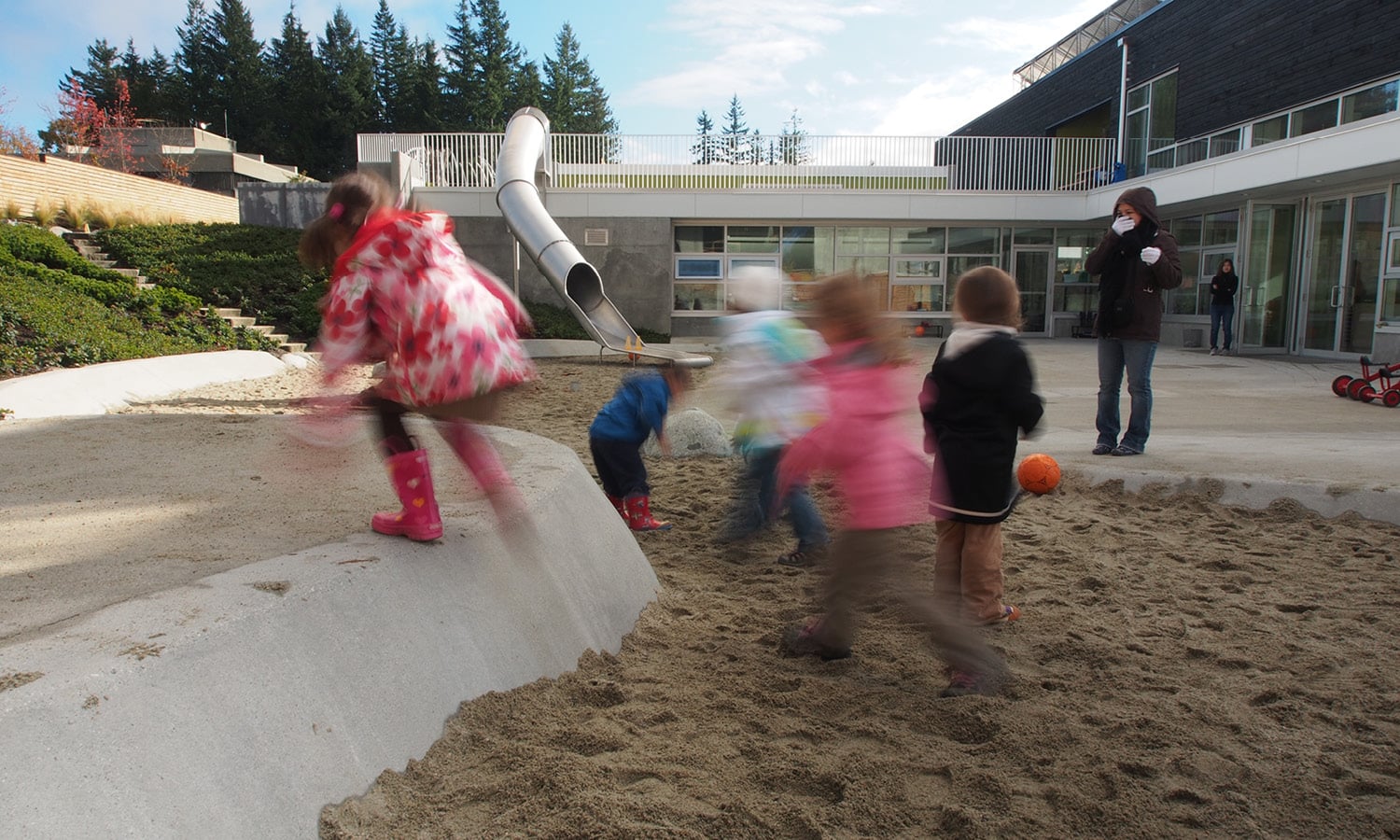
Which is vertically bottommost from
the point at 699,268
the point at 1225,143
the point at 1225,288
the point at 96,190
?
the point at 1225,288

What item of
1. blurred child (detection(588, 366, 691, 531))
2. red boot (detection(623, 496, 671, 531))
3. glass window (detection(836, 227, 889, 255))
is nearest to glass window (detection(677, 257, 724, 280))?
glass window (detection(836, 227, 889, 255))

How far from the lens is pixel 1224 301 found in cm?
1809

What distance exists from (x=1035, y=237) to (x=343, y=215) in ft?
79.5

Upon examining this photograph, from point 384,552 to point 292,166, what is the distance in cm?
6469

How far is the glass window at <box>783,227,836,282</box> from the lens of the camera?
24.3 meters

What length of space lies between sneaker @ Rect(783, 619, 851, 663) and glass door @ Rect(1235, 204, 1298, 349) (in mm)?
18774

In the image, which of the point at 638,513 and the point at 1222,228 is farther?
the point at 1222,228

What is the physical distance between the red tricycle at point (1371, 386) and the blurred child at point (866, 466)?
30.5 feet

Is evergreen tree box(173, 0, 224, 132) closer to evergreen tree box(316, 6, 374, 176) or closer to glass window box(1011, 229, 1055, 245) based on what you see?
evergreen tree box(316, 6, 374, 176)

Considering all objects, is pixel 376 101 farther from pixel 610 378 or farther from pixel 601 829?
pixel 601 829

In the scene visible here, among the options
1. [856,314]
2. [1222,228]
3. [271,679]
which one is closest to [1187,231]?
[1222,228]

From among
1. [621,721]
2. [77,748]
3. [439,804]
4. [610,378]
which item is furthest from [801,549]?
[610,378]

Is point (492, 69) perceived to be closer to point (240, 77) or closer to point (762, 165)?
point (240, 77)

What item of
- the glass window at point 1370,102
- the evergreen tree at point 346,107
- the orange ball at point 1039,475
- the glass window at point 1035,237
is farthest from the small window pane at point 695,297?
the evergreen tree at point 346,107
